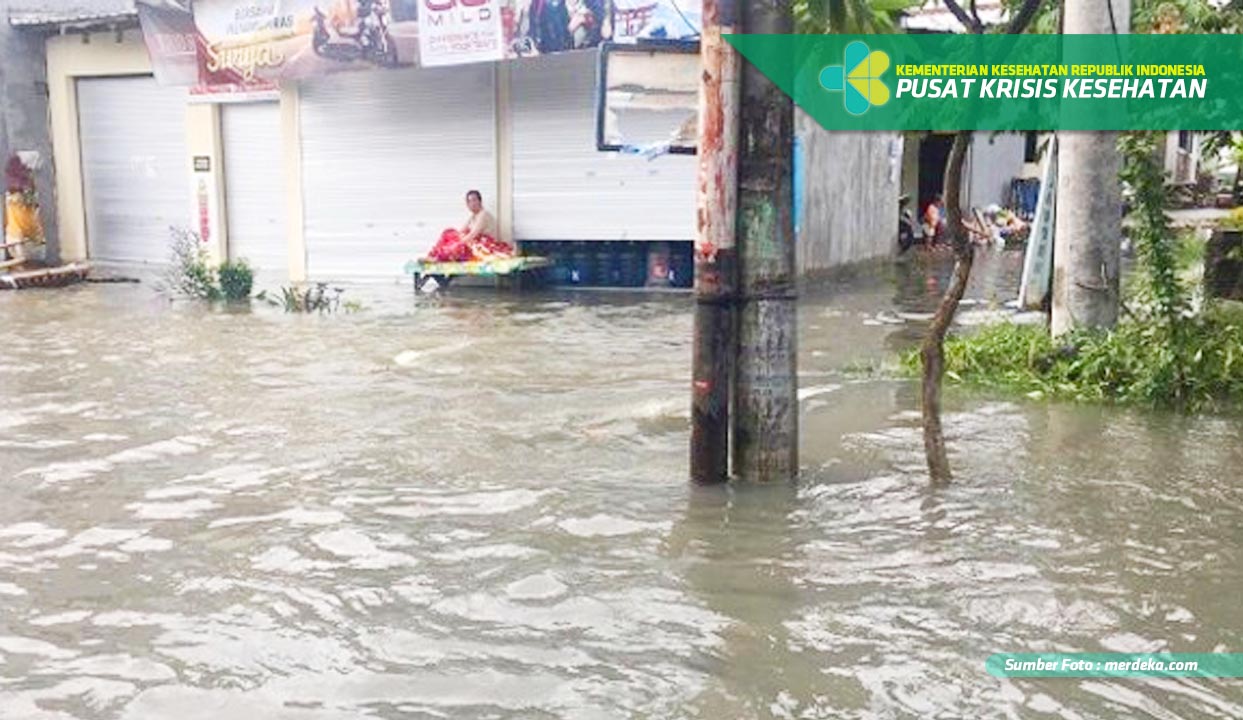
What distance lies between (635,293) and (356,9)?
4.92 meters

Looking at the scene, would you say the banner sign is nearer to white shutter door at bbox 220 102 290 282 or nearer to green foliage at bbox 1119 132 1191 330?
white shutter door at bbox 220 102 290 282

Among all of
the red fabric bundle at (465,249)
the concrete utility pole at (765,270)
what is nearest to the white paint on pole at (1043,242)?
the concrete utility pole at (765,270)

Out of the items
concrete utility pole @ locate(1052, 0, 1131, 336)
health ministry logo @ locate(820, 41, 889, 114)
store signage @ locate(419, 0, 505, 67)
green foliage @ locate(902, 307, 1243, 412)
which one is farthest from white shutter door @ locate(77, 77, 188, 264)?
concrete utility pole @ locate(1052, 0, 1131, 336)

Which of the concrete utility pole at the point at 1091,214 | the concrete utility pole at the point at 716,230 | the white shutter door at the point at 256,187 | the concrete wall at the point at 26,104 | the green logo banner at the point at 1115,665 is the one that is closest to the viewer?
the green logo banner at the point at 1115,665

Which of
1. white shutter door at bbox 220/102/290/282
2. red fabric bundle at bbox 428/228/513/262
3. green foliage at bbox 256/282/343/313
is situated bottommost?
green foliage at bbox 256/282/343/313

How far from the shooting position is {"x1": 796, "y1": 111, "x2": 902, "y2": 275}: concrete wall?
15.3 meters

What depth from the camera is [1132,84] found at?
27.0 ft

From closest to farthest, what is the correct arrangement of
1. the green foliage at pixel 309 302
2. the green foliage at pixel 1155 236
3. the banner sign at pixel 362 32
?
the green foliage at pixel 1155 236
the banner sign at pixel 362 32
the green foliage at pixel 309 302

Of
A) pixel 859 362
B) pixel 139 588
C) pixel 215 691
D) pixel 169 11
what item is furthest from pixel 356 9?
pixel 215 691

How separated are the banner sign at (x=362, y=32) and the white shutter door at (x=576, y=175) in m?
1.12

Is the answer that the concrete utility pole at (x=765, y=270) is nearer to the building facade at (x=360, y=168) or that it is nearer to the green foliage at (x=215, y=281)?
the building facade at (x=360, y=168)

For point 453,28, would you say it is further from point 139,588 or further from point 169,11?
point 139,588

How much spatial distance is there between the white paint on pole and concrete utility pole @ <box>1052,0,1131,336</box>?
1.30 meters

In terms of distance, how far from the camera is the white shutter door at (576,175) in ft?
48.0
